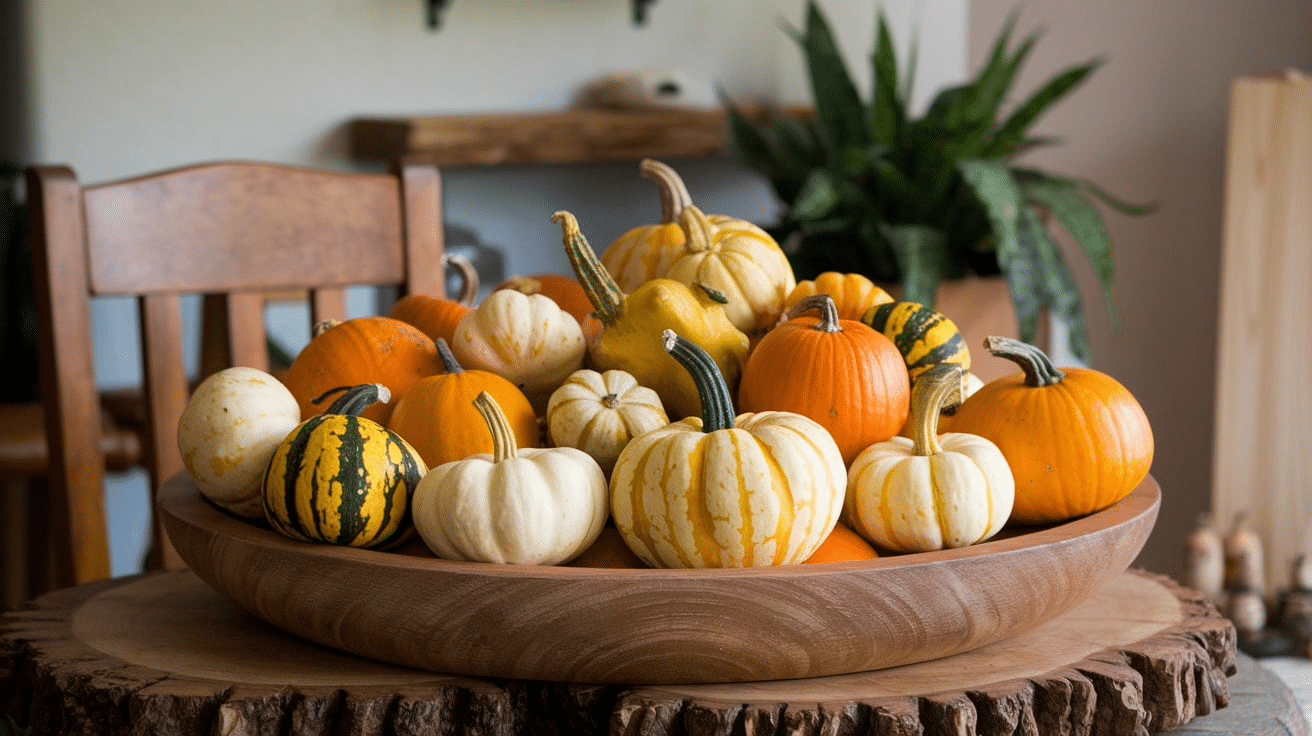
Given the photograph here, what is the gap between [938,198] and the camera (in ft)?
7.47

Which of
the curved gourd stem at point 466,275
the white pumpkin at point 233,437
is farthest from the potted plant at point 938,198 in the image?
the white pumpkin at point 233,437

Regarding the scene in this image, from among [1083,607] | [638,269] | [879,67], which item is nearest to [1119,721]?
[1083,607]

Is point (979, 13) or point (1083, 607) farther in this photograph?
point (979, 13)

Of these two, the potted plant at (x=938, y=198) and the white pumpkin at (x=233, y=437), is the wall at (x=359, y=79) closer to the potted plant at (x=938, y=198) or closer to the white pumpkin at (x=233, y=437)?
the potted plant at (x=938, y=198)

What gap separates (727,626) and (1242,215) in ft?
7.34

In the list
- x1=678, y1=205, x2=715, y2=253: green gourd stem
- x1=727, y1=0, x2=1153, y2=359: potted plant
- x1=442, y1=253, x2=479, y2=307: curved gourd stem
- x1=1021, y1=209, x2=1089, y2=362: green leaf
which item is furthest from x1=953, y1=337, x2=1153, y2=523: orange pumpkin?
x1=1021, y1=209, x2=1089, y2=362: green leaf

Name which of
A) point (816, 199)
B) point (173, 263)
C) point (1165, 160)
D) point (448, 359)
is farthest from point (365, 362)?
point (1165, 160)

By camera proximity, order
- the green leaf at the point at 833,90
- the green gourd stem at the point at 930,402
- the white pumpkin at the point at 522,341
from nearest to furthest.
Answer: the green gourd stem at the point at 930,402, the white pumpkin at the point at 522,341, the green leaf at the point at 833,90

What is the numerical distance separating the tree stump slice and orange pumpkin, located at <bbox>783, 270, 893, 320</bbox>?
0.81ft

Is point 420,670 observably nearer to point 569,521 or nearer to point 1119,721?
point 569,521

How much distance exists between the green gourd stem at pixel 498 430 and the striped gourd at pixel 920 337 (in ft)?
0.89

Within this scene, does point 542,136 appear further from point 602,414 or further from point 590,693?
point 590,693

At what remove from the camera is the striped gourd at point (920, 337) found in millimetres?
830

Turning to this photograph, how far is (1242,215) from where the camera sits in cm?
252
